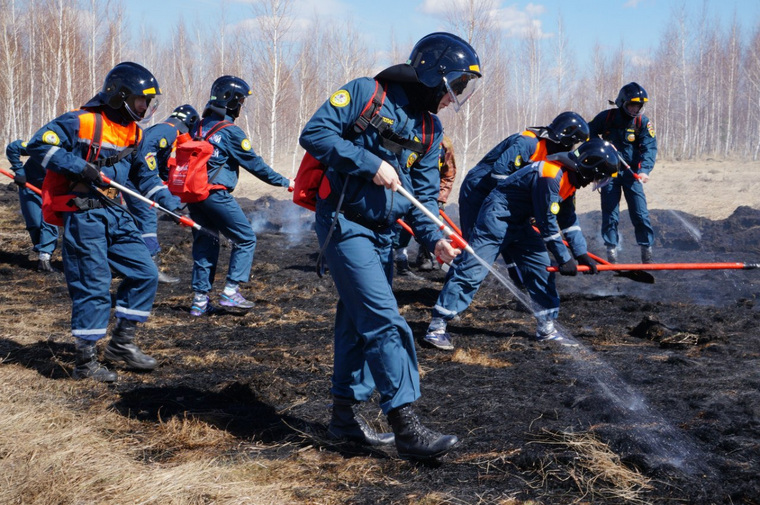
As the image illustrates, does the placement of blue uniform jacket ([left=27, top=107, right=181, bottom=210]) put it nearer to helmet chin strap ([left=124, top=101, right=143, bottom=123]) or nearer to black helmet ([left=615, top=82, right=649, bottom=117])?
helmet chin strap ([left=124, top=101, right=143, bottom=123])

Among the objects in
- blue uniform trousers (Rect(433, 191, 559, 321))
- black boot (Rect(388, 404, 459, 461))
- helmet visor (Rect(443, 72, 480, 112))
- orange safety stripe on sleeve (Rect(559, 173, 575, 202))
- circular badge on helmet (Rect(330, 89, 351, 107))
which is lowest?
black boot (Rect(388, 404, 459, 461))

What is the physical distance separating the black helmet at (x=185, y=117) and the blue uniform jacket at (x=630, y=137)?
483cm

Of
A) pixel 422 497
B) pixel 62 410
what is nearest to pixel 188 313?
pixel 62 410

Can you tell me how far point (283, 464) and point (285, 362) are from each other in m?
1.83

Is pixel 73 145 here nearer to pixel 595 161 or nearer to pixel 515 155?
pixel 595 161

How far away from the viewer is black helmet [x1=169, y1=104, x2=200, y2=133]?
818 centimetres

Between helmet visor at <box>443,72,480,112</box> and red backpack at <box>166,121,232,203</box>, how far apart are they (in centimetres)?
337

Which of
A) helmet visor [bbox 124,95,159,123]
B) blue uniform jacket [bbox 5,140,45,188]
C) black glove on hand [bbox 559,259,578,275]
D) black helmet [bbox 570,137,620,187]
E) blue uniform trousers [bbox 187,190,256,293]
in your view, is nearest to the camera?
helmet visor [bbox 124,95,159,123]

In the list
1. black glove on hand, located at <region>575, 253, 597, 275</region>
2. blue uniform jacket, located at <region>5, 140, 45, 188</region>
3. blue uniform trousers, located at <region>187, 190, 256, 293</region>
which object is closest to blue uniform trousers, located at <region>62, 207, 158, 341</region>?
blue uniform trousers, located at <region>187, 190, 256, 293</region>

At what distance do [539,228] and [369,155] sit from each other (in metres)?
2.75

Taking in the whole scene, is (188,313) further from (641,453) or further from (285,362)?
(641,453)

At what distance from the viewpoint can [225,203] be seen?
6465 millimetres

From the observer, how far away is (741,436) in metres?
3.40

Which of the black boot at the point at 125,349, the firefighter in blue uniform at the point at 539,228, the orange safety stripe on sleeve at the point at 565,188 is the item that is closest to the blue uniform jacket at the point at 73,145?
the black boot at the point at 125,349
